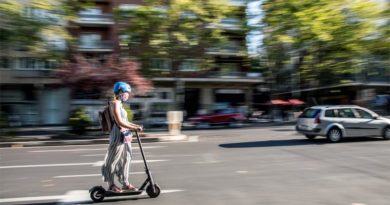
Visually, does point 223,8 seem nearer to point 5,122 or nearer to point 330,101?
point 5,122

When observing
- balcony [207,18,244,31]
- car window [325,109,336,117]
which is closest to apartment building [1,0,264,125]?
balcony [207,18,244,31]

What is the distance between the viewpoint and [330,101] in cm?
5578

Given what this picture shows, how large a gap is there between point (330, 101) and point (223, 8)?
102 ft

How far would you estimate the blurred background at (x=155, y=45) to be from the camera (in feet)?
72.8

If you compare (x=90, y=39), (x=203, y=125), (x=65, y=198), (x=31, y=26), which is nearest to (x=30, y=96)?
(x=90, y=39)

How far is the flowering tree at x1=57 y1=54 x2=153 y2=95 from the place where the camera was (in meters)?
21.6

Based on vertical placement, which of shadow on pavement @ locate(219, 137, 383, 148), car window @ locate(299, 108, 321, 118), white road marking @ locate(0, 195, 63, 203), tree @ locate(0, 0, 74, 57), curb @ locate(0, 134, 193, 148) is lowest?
curb @ locate(0, 134, 193, 148)

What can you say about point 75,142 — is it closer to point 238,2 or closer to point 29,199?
point 29,199

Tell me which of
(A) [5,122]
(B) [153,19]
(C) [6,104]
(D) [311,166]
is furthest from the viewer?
(C) [6,104]

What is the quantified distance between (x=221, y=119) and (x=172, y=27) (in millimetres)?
8098

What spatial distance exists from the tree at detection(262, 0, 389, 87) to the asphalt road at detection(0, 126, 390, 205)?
12.2 m

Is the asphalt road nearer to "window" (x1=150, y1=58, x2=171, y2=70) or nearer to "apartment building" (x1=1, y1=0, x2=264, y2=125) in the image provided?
"window" (x1=150, y1=58, x2=171, y2=70)

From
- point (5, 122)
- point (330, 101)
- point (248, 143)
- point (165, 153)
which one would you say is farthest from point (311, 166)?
point (330, 101)

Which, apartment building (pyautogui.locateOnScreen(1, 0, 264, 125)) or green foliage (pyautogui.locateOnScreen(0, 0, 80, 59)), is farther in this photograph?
apartment building (pyautogui.locateOnScreen(1, 0, 264, 125))
